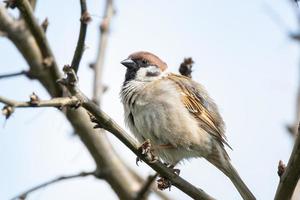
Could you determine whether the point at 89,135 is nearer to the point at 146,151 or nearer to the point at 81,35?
the point at 146,151

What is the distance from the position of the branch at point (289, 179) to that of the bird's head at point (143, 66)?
2448 mm

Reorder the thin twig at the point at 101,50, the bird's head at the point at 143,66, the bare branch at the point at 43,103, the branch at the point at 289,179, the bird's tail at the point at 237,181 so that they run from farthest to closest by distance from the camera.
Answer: the bird's head at the point at 143,66, the bird's tail at the point at 237,181, the thin twig at the point at 101,50, the branch at the point at 289,179, the bare branch at the point at 43,103

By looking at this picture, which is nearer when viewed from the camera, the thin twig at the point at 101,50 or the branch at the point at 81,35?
the branch at the point at 81,35

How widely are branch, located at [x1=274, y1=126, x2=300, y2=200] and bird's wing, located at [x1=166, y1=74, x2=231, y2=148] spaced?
2.07 m

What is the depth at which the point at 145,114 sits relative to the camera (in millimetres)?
4250

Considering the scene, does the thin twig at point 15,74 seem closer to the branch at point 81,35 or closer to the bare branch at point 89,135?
the branch at point 81,35

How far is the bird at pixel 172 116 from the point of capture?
4.27 meters

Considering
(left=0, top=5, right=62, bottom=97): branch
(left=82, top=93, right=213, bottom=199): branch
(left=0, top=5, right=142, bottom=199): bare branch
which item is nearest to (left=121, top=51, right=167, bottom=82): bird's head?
(left=0, top=5, right=142, bottom=199): bare branch

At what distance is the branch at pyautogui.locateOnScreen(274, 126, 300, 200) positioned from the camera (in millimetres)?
2426

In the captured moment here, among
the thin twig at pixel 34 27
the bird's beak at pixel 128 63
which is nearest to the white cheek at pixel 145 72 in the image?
the bird's beak at pixel 128 63

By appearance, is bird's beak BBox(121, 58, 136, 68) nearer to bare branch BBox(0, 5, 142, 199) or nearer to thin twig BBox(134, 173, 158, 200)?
bare branch BBox(0, 5, 142, 199)

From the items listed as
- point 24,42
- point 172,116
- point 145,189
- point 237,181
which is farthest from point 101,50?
point 237,181

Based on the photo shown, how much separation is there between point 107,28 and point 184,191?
1470 millimetres

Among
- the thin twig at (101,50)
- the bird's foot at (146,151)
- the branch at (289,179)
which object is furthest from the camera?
the thin twig at (101,50)
